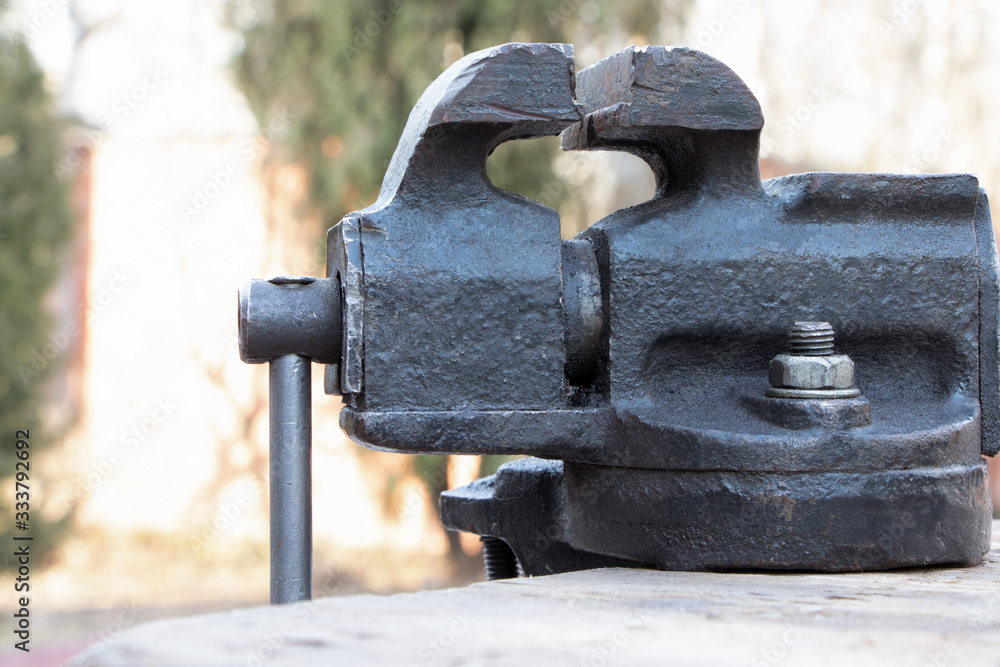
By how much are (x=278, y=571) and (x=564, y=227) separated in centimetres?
432

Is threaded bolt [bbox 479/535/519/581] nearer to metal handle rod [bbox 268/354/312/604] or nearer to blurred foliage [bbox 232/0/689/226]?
metal handle rod [bbox 268/354/312/604]

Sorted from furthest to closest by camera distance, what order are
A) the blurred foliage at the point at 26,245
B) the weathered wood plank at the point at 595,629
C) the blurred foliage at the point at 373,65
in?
the blurred foliage at the point at 26,245 → the blurred foliage at the point at 373,65 → the weathered wood plank at the point at 595,629

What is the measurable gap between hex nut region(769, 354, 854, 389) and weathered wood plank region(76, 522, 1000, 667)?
26 cm

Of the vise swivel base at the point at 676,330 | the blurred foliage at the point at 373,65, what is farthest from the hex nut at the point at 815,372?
the blurred foliage at the point at 373,65

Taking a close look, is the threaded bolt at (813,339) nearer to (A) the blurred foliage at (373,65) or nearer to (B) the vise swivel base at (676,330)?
(B) the vise swivel base at (676,330)

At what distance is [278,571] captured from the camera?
110 cm

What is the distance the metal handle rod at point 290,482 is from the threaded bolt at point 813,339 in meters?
0.62

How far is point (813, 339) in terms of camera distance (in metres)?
1.19

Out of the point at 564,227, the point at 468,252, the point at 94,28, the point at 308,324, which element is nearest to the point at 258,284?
the point at 308,324

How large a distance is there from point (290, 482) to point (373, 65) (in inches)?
173

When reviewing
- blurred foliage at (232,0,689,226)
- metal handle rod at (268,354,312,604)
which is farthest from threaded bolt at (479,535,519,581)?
blurred foliage at (232,0,689,226)

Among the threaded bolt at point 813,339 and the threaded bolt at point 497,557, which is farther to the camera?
the threaded bolt at point 497,557

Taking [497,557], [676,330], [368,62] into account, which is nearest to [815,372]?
[676,330]

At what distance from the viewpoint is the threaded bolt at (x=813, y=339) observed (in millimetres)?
1186
